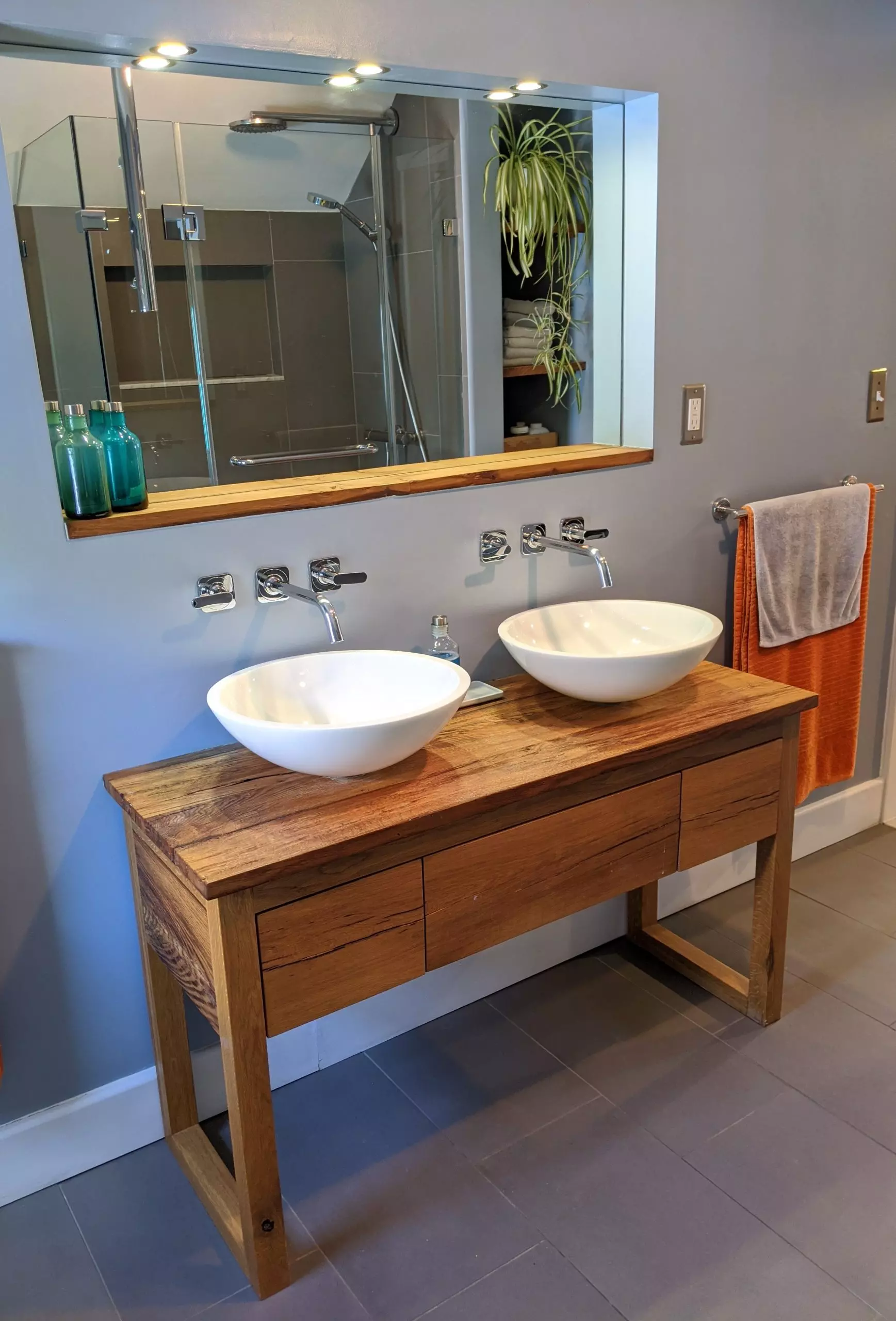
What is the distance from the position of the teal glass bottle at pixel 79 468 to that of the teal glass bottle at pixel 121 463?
0.09ft

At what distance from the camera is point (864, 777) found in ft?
9.46

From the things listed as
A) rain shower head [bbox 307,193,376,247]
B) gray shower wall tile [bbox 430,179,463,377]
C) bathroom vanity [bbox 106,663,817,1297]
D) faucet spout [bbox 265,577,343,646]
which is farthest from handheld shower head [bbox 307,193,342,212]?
bathroom vanity [bbox 106,663,817,1297]

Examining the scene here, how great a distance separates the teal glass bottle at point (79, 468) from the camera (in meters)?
1.57

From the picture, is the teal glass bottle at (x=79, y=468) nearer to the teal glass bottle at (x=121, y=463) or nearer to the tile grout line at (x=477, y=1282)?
the teal glass bottle at (x=121, y=463)

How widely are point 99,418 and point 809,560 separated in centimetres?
160

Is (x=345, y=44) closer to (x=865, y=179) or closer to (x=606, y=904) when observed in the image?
(x=865, y=179)

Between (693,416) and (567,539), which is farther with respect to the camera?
(693,416)

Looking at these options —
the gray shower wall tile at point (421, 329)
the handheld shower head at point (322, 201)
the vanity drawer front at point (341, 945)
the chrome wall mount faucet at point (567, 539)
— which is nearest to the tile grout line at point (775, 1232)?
the vanity drawer front at point (341, 945)

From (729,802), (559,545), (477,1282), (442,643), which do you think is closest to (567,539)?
(559,545)

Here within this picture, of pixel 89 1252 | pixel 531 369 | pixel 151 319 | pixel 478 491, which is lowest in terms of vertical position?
pixel 89 1252

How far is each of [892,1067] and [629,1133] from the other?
1.80 feet

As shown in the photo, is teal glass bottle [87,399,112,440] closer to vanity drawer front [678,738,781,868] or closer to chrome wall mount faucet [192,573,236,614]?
chrome wall mount faucet [192,573,236,614]

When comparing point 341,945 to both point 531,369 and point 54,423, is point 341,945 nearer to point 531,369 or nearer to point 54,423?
point 54,423

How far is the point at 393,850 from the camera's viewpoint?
148cm
